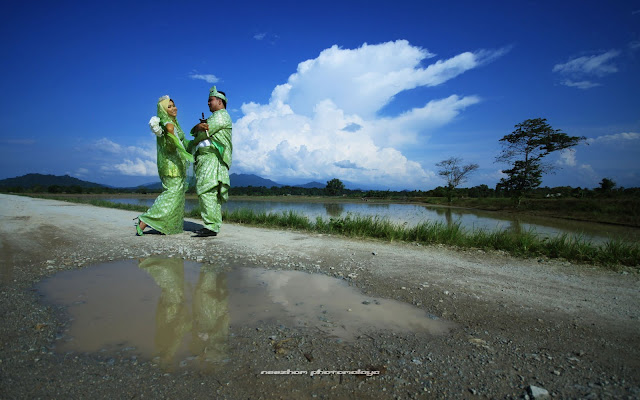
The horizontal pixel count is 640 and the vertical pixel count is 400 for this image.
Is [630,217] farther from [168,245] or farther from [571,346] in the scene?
[168,245]

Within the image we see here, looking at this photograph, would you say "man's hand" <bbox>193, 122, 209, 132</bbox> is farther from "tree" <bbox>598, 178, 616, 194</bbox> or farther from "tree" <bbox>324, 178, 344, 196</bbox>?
"tree" <bbox>324, 178, 344, 196</bbox>

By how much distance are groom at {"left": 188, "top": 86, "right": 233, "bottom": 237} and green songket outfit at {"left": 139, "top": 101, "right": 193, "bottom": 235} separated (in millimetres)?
310

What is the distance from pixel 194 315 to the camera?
2674mm

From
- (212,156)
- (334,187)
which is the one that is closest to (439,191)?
(334,187)

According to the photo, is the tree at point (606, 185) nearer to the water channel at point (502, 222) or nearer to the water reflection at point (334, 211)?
the water channel at point (502, 222)

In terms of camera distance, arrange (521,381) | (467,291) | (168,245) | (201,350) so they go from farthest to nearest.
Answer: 1. (168,245)
2. (467,291)
3. (201,350)
4. (521,381)

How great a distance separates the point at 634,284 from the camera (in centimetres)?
371

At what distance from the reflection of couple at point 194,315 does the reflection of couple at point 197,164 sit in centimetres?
243

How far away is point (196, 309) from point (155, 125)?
179 inches

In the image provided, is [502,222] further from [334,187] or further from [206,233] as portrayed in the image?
[334,187]

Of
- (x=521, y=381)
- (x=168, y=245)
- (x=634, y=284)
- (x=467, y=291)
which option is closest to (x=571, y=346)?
(x=521, y=381)

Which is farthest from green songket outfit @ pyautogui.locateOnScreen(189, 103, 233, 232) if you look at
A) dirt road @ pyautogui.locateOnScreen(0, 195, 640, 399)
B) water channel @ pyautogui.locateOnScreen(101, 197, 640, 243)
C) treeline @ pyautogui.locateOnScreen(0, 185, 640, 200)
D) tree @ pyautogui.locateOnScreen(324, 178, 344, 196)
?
tree @ pyautogui.locateOnScreen(324, 178, 344, 196)

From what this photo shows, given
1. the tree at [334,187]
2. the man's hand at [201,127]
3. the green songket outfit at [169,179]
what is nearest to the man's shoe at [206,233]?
the green songket outfit at [169,179]

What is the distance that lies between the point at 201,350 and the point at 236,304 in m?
0.87
